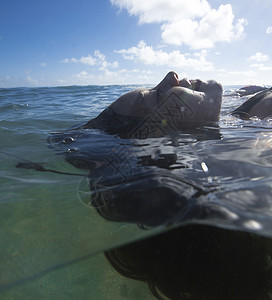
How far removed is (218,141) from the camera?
225 cm

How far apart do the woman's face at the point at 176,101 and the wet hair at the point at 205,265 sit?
2.02 meters

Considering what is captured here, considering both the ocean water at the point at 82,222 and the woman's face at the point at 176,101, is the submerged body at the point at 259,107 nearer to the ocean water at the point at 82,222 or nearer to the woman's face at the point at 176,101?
the woman's face at the point at 176,101

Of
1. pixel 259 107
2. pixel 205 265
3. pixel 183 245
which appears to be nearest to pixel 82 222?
pixel 183 245

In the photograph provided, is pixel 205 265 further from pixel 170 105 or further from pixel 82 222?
pixel 170 105

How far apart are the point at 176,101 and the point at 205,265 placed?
219cm

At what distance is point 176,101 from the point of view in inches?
110

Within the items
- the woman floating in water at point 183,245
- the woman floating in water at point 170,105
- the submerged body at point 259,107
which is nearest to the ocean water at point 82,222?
the woman floating in water at point 183,245

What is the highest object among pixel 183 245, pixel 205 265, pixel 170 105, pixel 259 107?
pixel 170 105

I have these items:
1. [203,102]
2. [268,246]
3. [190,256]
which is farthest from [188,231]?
[203,102]

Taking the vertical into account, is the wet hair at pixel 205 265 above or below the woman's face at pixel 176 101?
below

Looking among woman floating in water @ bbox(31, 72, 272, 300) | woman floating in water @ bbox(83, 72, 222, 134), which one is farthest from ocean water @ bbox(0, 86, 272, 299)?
woman floating in water @ bbox(83, 72, 222, 134)

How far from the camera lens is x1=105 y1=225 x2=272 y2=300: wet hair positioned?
3.39 ft

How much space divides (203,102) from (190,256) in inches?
96.3

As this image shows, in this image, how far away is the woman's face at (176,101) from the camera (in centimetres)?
282
